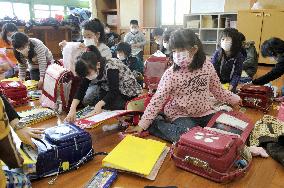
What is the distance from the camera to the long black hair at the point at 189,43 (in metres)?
1.69

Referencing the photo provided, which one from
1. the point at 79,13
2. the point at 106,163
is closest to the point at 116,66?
the point at 106,163

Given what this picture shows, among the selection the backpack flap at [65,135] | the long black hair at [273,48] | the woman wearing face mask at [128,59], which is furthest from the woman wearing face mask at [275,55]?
the backpack flap at [65,135]

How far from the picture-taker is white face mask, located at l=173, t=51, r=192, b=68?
1.71m

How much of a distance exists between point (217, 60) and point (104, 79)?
1.42m

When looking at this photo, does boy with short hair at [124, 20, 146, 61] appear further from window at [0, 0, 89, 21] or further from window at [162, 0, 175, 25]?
window at [0, 0, 89, 21]

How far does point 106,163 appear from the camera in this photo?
4.70ft

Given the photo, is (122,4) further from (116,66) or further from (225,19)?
(116,66)

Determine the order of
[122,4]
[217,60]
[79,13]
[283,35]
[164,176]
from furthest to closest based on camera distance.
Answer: [122,4] < [79,13] < [283,35] < [217,60] < [164,176]

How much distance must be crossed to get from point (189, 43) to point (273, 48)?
1485 millimetres

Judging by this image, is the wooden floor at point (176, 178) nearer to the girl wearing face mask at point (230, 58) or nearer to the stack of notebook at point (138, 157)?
the stack of notebook at point (138, 157)

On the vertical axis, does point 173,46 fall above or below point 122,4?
below

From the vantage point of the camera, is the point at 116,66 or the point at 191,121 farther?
the point at 116,66

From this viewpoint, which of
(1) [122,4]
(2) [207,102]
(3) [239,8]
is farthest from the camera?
(1) [122,4]

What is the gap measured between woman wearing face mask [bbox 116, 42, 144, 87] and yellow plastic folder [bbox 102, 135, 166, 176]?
5.41 feet
